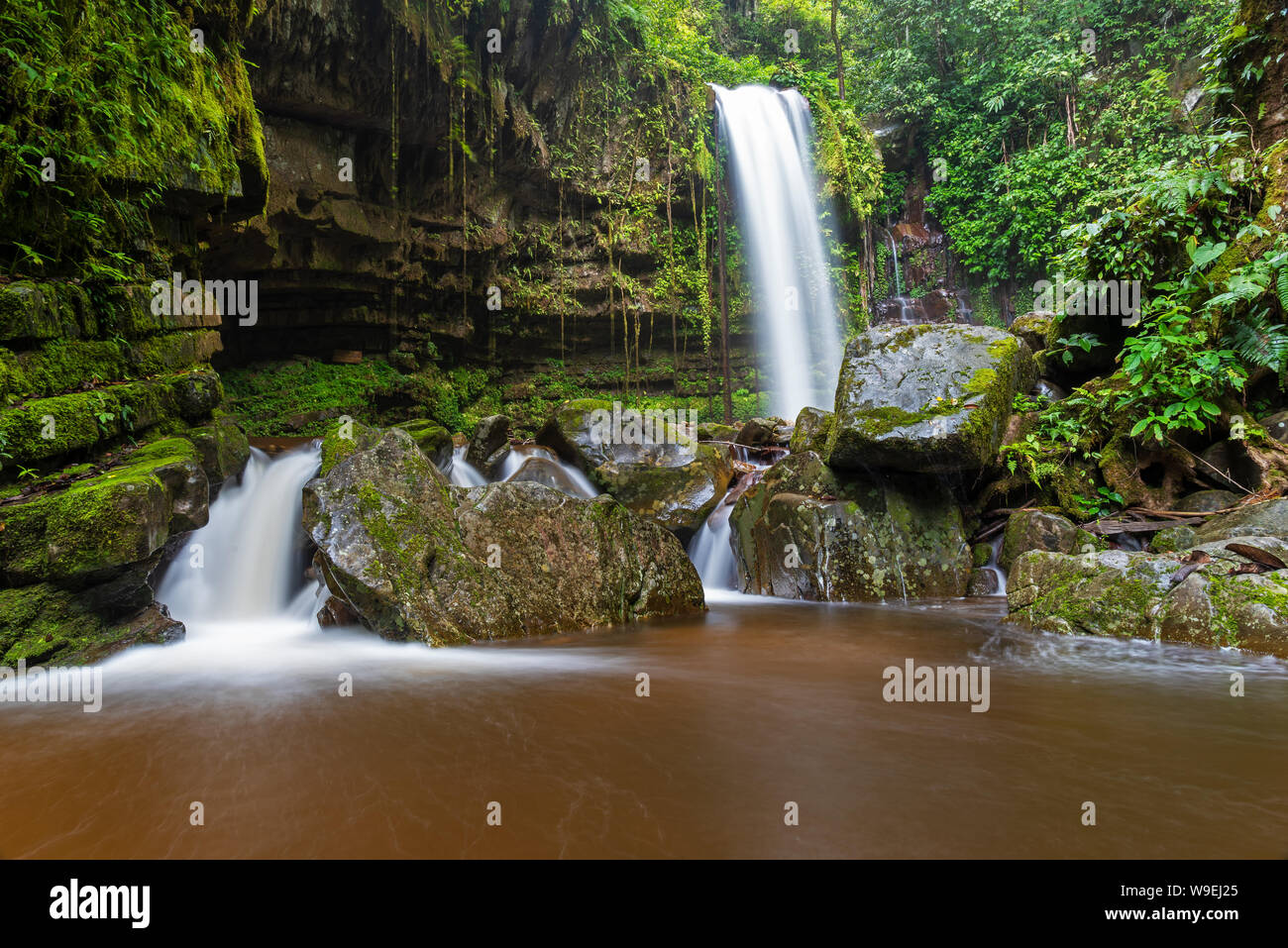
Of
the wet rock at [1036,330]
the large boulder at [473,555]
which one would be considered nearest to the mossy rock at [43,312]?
the large boulder at [473,555]

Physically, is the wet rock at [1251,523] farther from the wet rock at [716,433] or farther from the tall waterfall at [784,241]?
the tall waterfall at [784,241]

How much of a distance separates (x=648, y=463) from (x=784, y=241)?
10749 mm

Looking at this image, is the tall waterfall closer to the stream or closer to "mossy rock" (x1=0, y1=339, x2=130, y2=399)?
the stream

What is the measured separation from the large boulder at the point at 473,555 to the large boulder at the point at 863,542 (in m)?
1.41

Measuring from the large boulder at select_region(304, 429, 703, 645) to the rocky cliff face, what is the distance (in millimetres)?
5645

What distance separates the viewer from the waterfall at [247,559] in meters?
6.41

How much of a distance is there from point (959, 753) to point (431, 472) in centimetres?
489

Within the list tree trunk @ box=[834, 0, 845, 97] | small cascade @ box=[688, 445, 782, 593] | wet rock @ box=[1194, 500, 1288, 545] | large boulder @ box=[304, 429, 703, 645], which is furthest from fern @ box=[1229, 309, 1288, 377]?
tree trunk @ box=[834, 0, 845, 97]

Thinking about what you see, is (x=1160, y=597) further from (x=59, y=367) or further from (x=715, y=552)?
(x=59, y=367)

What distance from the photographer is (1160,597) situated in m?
4.71

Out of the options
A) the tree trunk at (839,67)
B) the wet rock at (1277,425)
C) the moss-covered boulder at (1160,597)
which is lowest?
the moss-covered boulder at (1160,597)

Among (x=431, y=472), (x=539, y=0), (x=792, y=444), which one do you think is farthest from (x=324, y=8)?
(x=792, y=444)

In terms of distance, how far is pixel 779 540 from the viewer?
760 cm

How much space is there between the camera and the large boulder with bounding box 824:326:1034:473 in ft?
22.1
